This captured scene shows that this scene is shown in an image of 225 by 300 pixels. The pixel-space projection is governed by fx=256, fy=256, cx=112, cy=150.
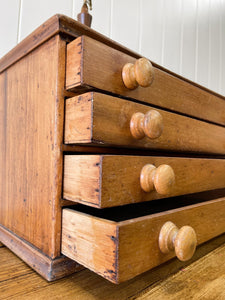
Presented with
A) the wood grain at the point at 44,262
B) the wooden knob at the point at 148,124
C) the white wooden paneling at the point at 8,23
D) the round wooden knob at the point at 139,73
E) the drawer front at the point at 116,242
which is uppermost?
the white wooden paneling at the point at 8,23

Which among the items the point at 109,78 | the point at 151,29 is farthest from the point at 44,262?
the point at 151,29

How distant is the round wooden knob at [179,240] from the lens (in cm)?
42

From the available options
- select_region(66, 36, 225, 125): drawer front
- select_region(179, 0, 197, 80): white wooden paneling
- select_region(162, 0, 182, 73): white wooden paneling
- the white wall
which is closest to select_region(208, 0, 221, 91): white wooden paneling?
the white wall

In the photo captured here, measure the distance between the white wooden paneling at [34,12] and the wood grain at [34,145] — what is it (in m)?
0.30

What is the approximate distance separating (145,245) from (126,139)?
198 millimetres

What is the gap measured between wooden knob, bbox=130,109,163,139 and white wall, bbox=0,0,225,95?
2.13 ft

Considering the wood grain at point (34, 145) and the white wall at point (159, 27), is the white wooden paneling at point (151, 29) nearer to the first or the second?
the white wall at point (159, 27)

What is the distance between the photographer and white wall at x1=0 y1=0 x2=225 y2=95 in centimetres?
93

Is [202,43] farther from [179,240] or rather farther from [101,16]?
[179,240]

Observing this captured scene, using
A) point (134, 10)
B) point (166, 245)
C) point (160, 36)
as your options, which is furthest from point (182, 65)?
point (166, 245)

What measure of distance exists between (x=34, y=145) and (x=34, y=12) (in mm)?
643

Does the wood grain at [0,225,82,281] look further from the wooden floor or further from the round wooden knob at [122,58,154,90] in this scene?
the round wooden knob at [122,58,154,90]

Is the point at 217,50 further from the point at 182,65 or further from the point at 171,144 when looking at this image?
the point at 171,144

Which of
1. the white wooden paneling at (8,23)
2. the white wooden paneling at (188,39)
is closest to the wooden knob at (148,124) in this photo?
the white wooden paneling at (8,23)
